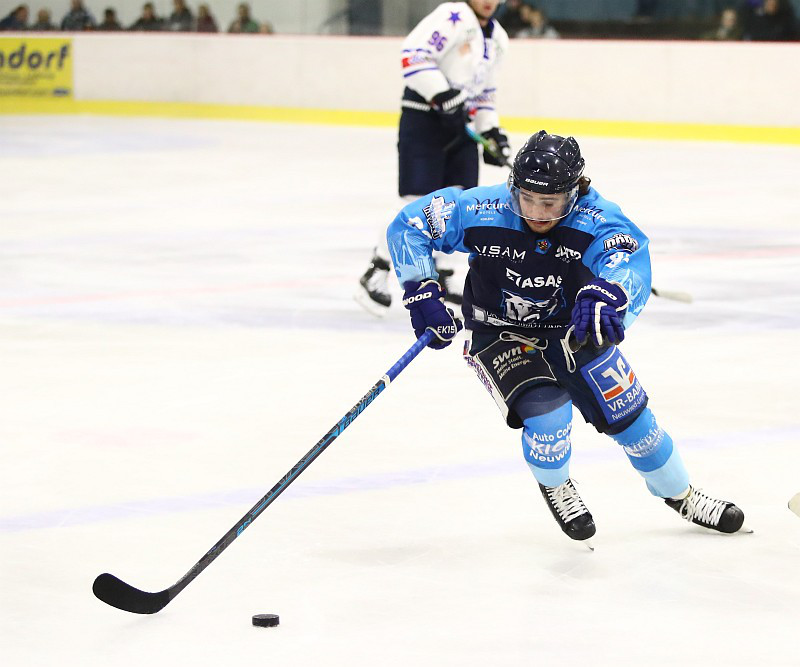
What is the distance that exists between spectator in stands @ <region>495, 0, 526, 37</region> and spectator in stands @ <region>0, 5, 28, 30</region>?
529 cm

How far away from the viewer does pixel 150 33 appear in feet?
50.7

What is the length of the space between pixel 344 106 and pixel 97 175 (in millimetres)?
4356

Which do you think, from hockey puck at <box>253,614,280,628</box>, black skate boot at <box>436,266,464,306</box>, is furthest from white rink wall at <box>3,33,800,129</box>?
hockey puck at <box>253,614,280,628</box>

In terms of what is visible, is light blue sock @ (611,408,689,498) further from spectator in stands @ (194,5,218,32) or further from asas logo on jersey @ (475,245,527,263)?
spectator in stands @ (194,5,218,32)

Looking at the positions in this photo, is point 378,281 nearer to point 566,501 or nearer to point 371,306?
Answer: point 371,306

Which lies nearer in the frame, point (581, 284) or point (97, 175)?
point (581, 284)

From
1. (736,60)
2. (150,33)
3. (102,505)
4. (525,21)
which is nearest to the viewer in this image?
(102,505)

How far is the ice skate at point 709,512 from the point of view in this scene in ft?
10.6

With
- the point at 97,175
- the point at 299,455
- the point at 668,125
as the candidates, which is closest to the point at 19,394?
the point at 299,455

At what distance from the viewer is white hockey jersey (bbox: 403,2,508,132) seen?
19.1 feet

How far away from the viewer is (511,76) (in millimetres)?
13555

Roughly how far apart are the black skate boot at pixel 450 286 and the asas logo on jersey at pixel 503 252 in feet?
8.61

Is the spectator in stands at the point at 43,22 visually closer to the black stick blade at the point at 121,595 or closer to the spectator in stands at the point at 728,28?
the spectator in stands at the point at 728,28

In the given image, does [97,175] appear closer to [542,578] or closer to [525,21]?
[525,21]
